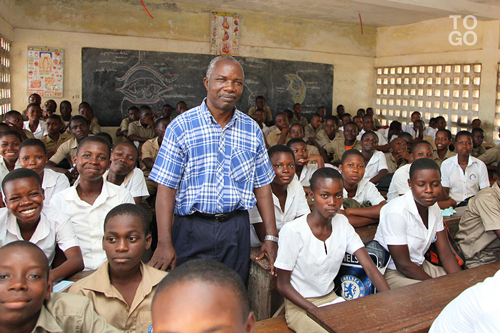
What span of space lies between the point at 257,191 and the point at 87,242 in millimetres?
966

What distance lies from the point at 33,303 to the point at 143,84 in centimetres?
655

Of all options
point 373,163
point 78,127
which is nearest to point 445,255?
point 373,163

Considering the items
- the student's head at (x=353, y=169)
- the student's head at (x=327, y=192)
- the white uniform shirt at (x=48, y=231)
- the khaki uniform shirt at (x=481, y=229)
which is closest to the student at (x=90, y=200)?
the white uniform shirt at (x=48, y=231)

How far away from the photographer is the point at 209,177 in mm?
1881

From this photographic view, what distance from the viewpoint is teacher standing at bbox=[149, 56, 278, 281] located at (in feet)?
6.12

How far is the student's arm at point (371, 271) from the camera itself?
1.91m

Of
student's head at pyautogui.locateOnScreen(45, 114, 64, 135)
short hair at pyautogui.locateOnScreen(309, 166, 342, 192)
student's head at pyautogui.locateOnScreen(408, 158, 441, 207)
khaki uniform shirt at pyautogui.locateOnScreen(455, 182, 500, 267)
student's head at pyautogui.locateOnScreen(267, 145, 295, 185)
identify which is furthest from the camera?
student's head at pyautogui.locateOnScreen(45, 114, 64, 135)

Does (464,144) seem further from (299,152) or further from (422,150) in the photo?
(299,152)

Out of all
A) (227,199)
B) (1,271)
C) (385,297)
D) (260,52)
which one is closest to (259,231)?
(227,199)

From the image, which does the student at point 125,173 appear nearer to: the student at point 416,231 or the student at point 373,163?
the student at point 416,231

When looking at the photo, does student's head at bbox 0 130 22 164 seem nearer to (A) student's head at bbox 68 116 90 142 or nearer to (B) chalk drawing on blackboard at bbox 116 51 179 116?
(A) student's head at bbox 68 116 90 142

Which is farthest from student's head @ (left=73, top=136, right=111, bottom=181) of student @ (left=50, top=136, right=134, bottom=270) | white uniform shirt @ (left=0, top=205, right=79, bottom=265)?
white uniform shirt @ (left=0, top=205, right=79, bottom=265)

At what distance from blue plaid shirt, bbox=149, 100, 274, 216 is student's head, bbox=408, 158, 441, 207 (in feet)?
3.45

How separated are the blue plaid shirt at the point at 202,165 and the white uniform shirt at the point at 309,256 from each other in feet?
0.87
